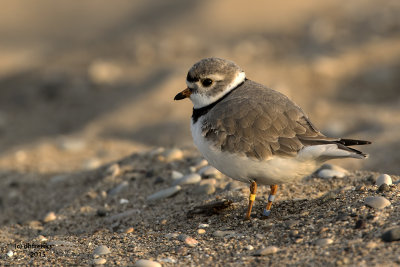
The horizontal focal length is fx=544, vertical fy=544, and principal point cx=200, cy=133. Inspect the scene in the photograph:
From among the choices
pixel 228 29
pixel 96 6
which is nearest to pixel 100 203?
pixel 228 29

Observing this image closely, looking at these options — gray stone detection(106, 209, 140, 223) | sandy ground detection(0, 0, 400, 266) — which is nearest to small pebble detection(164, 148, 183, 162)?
sandy ground detection(0, 0, 400, 266)

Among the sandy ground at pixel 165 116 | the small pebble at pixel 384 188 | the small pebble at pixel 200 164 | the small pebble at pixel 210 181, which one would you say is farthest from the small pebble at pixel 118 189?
the small pebble at pixel 384 188

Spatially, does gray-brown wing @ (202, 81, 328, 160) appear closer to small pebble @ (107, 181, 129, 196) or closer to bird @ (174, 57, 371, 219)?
bird @ (174, 57, 371, 219)

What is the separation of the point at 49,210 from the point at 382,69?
727 cm

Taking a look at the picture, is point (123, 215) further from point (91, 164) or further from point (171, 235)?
point (91, 164)

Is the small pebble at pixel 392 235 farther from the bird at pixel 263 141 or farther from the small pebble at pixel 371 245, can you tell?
the bird at pixel 263 141

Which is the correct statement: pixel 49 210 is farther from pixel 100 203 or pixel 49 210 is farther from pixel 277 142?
pixel 277 142

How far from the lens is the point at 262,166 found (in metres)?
4.29

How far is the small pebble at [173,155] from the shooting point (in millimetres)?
6758

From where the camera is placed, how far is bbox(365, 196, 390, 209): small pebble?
4.11 metres

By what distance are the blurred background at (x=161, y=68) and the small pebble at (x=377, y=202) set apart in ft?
8.93

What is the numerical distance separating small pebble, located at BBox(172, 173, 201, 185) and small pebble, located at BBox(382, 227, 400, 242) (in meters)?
2.57

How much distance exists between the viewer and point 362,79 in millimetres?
10773

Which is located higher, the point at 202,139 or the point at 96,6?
the point at 96,6
